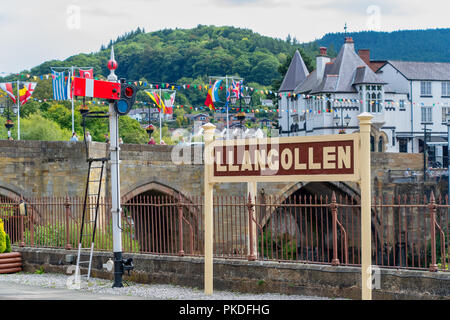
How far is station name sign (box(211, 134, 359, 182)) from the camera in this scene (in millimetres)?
11078

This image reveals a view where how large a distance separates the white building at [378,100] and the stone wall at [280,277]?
148 feet

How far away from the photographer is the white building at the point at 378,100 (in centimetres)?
6003

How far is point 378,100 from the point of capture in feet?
198

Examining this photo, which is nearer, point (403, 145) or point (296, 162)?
point (296, 162)

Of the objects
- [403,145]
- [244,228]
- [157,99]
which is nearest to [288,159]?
[244,228]

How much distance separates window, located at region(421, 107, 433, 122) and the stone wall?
5296 centimetres

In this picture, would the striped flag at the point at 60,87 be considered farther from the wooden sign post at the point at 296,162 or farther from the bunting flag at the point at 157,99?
the wooden sign post at the point at 296,162

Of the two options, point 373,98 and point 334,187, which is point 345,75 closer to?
point 373,98

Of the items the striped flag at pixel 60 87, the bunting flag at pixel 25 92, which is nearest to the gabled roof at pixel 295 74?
the bunting flag at pixel 25 92

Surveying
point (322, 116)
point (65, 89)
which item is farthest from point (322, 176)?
point (322, 116)

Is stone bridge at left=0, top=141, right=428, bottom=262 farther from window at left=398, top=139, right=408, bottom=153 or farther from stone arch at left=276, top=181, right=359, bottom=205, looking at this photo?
window at left=398, top=139, right=408, bottom=153

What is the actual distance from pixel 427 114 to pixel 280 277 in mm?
54675
